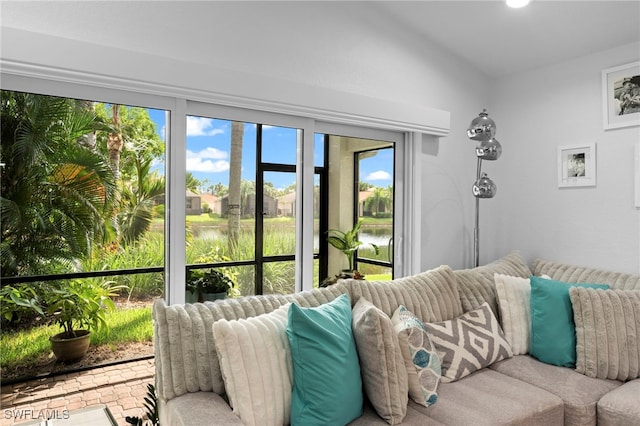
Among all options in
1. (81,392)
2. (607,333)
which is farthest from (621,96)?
(81,392)

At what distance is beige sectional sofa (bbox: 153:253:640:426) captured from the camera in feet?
5.28

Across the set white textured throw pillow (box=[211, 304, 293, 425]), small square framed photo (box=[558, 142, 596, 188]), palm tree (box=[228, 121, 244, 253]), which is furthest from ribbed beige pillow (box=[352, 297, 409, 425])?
small square framed photo (box=[558, 142, 596, 188])

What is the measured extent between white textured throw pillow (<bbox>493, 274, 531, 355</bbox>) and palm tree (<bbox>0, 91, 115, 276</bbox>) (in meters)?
2.21

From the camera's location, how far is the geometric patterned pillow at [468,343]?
2.12 meters

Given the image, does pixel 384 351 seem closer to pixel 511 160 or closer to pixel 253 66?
pixel 253 66

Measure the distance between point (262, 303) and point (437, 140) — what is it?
2.11m

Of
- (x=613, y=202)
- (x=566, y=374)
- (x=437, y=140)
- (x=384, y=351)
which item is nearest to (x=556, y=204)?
(x=613, y=202)

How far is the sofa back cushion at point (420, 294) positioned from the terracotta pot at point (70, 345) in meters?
1.28

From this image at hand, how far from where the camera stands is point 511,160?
11.8ft

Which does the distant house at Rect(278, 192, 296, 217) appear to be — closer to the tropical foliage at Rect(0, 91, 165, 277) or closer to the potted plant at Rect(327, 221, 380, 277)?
the potted plant at Rect(327, 221, 380, 277)

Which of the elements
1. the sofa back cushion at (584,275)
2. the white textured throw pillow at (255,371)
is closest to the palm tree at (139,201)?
the white textured throw pillow at (255,371)

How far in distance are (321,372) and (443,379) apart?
30.8 inches

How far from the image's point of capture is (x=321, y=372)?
1592 millimetres

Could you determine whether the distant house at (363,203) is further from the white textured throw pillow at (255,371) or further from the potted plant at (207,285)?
the white textured throw pillow at (255,371)
